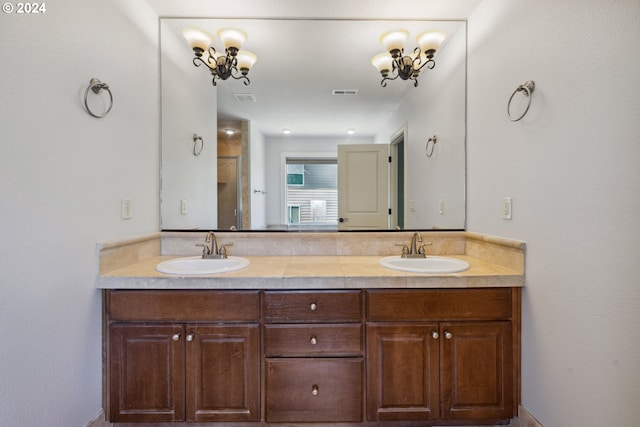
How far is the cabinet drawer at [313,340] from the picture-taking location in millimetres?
1417

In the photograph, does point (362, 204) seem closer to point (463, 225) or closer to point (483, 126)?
point (463, 225)

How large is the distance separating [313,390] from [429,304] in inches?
27.5

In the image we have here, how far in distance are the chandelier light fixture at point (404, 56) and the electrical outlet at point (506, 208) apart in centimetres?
97

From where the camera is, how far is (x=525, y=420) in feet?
4.59

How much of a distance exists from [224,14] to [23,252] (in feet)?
5.49

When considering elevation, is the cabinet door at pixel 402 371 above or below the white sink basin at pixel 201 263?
below

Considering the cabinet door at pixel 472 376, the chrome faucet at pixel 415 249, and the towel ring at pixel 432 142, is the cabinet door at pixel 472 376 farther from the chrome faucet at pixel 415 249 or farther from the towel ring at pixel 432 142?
the towel ring at pixel 432 142

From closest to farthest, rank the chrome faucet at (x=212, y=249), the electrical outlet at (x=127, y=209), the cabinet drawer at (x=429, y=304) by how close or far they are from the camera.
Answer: the cabinet drawer at (x=429, y=304) → the electrical outlet at (x=127, y=209) → the chrome faucet at (x=212, y=249)

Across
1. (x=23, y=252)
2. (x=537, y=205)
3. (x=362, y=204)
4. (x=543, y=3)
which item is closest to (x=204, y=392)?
(x=23, y=252)

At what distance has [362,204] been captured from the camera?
6.61 feet

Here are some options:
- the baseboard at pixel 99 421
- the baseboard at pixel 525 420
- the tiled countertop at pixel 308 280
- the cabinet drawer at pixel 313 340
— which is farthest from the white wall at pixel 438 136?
the baseboard at pixel 99 421

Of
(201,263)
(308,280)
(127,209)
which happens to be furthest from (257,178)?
(308,280)

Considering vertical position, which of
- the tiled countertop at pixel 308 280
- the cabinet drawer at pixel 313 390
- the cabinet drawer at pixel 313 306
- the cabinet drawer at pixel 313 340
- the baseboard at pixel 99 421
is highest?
the tiled countertop at pixel 308 280

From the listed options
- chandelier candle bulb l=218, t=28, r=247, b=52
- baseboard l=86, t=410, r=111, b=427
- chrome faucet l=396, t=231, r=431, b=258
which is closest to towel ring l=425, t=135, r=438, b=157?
chrome faucet l=396, t=231, r=431, b=258
